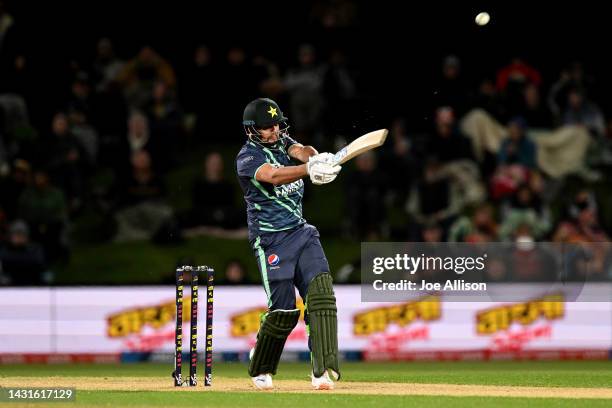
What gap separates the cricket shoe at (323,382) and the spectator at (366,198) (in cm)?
775

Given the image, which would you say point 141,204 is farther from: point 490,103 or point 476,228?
point 490,103

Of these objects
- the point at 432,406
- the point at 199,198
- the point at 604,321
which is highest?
the point at 199,198

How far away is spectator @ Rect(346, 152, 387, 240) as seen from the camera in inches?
703

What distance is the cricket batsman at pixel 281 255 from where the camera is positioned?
10.0m

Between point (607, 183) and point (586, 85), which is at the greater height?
point (586, 85)

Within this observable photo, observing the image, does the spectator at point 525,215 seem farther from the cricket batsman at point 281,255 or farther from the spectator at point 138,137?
the cricket batsman at point 281,255

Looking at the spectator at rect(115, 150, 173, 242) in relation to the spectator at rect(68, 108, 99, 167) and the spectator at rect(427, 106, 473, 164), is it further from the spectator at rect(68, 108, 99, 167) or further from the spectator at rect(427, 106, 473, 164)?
the spectator at rect(427, 106, 473, 164)

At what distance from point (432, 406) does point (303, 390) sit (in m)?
1.37

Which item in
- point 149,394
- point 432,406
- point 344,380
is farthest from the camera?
point 344,380

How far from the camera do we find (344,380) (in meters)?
11.5

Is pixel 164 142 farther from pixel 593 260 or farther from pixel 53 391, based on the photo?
pixel 53 391

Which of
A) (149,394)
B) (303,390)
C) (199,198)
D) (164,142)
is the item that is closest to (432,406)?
(303,390)

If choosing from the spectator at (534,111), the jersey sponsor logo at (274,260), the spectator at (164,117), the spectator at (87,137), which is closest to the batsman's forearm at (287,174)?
the jersey sponsor logo at (274,260)

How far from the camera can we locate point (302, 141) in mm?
18625
